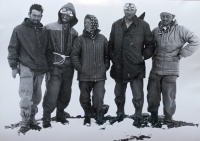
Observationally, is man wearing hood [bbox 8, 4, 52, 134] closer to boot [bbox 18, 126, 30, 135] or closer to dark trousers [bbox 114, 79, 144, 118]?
boot [bbox 18, 126, 30, 135]

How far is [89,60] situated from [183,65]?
727mm

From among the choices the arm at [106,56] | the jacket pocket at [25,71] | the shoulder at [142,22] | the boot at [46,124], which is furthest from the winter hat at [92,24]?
the boot at [46,124]

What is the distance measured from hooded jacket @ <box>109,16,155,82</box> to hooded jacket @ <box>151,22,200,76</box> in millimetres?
64

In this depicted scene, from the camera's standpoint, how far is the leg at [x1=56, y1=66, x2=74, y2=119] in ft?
7.48

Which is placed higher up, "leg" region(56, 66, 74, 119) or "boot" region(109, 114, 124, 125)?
"leg" region(56, 66, 74, 119)

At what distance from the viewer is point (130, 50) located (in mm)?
2238

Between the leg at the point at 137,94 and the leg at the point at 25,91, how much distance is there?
77 cm

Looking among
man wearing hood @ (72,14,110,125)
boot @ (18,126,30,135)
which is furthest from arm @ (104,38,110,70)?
boot @ (18,126,30,135)

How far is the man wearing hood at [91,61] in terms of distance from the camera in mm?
2246

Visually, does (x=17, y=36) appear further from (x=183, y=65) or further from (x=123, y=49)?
(x=183, y=65)

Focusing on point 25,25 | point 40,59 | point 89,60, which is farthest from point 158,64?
point 25,25

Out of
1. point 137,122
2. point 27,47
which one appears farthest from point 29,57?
point 137,122

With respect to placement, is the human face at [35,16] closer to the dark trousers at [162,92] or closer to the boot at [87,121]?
the boot at [87,121]

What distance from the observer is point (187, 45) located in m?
2.27
